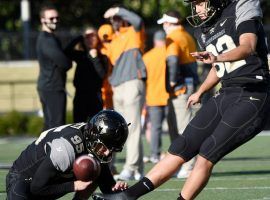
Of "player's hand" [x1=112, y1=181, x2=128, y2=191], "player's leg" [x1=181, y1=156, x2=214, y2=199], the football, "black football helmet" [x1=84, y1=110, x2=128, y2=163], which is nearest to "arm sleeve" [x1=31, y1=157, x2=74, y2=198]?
the football

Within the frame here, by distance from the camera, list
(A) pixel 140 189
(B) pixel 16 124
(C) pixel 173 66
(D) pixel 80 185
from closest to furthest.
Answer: (D) pixel 80 185
(A) pixel 140 189
(C) pixel 173 66
(B) pixel 16 124

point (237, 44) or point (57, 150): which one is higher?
point (237, 44)

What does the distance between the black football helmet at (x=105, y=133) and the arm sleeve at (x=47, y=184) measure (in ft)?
1.01

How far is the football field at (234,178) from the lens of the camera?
8.67 meters

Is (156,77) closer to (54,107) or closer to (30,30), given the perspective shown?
(54,107)

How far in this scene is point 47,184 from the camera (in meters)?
6.50

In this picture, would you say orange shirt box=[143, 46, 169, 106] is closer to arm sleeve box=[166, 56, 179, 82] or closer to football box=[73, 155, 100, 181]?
arm sleeve box=[166, 56, 179, 82]

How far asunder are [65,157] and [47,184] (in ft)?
0.78

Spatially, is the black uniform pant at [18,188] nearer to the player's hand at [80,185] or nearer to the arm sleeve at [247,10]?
the player's hand at [80,185]

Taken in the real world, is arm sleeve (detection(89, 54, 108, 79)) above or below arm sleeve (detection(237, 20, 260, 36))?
below

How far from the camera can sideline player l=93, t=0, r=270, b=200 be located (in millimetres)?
6723

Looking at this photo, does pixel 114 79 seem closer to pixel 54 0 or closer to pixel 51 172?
pixel 51 172

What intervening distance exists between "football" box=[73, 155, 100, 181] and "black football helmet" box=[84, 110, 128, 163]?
223 mm

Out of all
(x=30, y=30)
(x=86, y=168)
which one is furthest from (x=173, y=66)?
(x=30, y=30)
